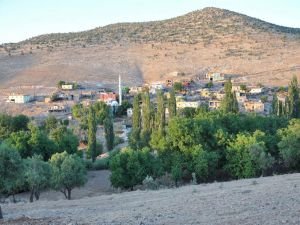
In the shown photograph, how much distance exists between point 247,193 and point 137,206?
424 cm

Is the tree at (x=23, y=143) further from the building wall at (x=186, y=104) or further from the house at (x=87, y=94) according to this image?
the house at (x=87, y=94)

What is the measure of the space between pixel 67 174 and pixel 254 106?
159 ft

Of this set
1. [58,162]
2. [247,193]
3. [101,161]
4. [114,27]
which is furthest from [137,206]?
[114,27]

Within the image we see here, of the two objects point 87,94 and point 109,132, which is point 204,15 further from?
point 109,132

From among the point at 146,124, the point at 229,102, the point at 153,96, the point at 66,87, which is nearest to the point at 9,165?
the point at 146,124

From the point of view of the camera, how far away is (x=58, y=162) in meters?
35.7

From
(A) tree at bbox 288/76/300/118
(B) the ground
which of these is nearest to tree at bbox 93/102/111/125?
(A) tree at bbox 288/76/300/118

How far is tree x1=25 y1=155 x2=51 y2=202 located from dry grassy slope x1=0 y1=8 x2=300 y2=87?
7737cm

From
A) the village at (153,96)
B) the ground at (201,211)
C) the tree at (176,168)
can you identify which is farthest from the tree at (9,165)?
the village at (153,96)

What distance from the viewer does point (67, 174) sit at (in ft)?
112

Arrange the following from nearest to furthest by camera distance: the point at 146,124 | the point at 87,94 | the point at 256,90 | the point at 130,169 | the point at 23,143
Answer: the point at 130,169, the point at 23,143, the point at 146,124, the point at 256,90, the point at 87,94

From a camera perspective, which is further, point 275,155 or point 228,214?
point 275,155

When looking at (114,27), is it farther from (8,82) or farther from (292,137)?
(292,137)

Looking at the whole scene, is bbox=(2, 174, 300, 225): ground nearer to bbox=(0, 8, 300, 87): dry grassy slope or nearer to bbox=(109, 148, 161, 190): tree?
bbox=(109, 148, 161, 190): tree
